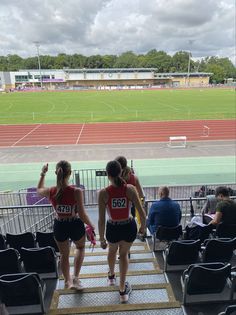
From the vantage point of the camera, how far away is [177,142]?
64.8 ft

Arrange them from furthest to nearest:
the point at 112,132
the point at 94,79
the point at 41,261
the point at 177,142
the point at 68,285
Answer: the point at 94,79 < the point at 112,132 < the point at 177,142 < the point at 41,261 < the point at 68,285

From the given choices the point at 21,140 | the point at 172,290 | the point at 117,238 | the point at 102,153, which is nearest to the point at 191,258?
the point at 172,290

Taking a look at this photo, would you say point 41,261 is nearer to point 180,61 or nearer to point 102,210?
point 102,210

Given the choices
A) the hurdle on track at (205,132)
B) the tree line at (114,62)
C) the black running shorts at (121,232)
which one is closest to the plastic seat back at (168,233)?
the black running shorts at (121,232)

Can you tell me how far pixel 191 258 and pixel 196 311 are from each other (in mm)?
874

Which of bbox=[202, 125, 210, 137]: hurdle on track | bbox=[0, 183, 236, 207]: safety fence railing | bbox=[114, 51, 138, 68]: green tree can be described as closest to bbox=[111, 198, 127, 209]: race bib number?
bbox=[0, 183, 236, 207]: safety fence railing

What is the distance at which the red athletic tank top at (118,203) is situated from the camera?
3338 millimetres

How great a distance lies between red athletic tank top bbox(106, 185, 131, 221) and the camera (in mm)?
3338

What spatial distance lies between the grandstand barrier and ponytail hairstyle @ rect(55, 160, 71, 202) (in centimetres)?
1612

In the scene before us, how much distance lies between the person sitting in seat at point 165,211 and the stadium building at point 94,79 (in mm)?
104254

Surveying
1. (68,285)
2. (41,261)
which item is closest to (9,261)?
(41,261)

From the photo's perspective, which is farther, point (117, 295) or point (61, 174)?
point (117, 295)

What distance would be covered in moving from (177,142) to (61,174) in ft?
56.1

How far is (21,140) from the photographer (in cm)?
2148
